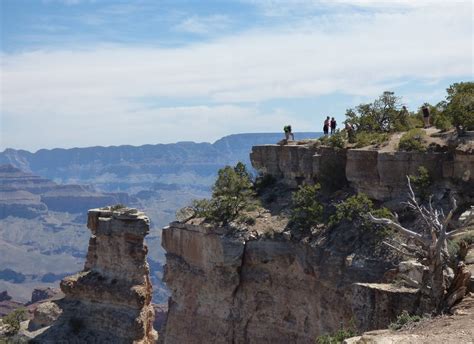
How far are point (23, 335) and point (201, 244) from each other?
1362 cm

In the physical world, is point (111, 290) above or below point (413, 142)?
below

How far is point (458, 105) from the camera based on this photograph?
27.9m

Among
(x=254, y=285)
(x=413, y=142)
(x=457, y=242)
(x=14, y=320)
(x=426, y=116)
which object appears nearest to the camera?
(x=457, y=242)

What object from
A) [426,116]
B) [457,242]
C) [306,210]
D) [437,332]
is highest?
[426,116]

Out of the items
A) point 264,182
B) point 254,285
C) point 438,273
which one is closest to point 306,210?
point 254,285

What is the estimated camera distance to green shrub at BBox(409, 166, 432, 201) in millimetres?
26141

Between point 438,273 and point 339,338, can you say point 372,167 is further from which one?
point 438,273

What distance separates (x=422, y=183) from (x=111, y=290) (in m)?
20.2

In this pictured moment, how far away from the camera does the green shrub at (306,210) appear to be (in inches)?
1147

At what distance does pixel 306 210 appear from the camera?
2936cm

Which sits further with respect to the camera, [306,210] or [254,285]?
[254,285]

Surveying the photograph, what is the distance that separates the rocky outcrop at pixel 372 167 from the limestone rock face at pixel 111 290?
974 centimetres

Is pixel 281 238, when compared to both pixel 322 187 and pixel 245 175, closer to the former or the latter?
pixel 322 187

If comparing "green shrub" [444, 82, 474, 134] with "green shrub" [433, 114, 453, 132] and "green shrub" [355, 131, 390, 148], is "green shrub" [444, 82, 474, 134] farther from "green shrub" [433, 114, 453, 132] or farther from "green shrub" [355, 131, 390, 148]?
"green shrub" [355, 131, 390, 148]
